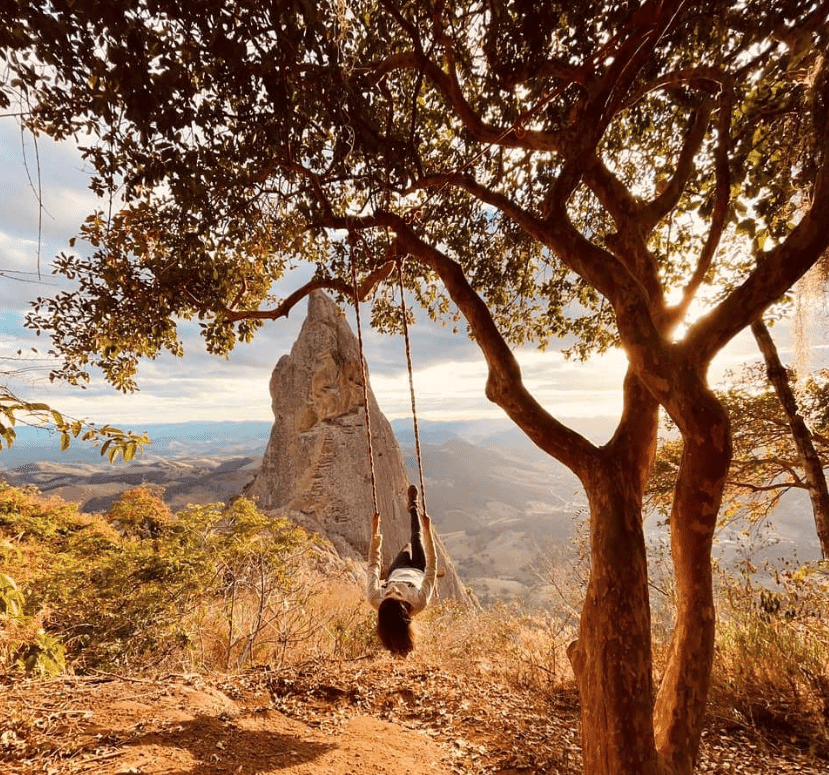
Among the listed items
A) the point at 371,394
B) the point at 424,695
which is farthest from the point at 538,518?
the point at 424,695

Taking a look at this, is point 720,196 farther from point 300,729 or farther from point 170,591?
point 170,591

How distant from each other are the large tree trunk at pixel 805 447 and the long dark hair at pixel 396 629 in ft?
19.5

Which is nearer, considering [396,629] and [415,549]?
[396,629]

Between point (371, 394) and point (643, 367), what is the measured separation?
27.8 m

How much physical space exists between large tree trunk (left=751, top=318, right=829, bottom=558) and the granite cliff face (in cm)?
1920

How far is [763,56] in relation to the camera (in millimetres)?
3172

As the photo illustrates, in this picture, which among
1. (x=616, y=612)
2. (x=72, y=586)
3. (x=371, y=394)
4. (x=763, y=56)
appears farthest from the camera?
(x=371, y=394)

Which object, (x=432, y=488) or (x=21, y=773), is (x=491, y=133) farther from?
(x=432, y=488)

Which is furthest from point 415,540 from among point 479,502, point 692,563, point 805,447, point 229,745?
point 479,502

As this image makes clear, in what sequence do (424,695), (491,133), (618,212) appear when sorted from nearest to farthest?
(618,212) < (491,133) < (424,695)

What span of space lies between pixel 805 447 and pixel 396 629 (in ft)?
20.1

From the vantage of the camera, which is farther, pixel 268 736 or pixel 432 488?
pixel 432 488

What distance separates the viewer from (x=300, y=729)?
3.93m

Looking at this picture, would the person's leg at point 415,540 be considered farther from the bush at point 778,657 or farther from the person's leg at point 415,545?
the bush at point 778,657
